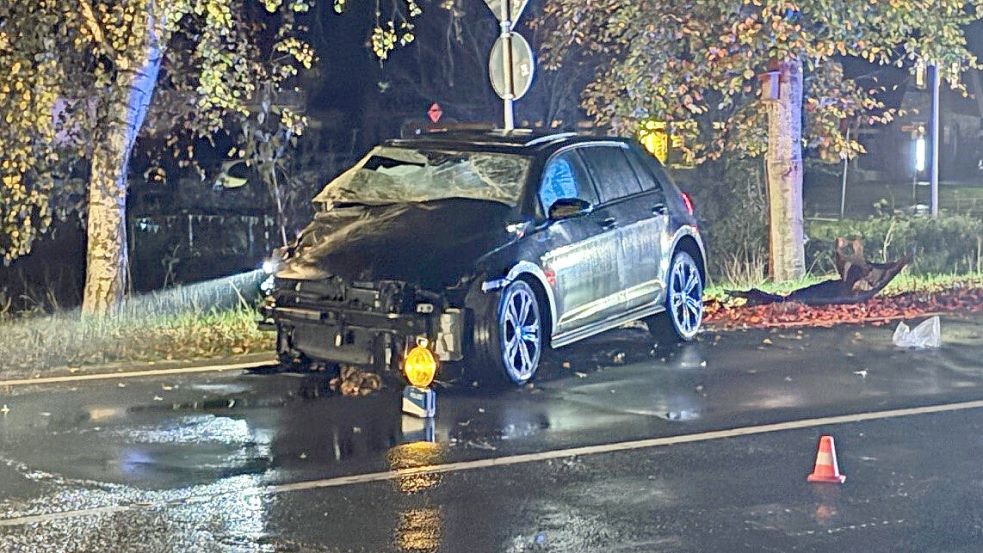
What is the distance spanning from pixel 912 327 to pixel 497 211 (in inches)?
188

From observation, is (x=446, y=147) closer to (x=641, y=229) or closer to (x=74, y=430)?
(x=641, y=229)

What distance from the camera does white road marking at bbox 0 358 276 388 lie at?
11.5 meters

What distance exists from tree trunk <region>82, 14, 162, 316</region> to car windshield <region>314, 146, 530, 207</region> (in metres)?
3.05

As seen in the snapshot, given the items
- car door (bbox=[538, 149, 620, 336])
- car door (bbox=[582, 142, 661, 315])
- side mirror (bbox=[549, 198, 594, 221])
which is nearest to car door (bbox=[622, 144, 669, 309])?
car door (bbox=[582, 142, 661, 315])

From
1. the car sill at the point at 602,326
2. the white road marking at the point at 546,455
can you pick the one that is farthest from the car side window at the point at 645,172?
the white road marking at the point at 546,455

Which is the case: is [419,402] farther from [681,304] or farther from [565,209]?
[681,304]

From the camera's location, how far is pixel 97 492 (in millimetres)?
7797

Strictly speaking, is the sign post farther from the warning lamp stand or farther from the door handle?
the warning lamp stand

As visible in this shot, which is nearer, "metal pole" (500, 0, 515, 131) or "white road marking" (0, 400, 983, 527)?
"white road marking" (0, 400, 983, 527)

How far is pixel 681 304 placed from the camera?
13.0 meters

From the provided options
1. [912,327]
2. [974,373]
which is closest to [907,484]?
[974,373]

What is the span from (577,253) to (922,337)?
135 inches

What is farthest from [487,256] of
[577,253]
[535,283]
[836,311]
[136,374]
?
[836,311]

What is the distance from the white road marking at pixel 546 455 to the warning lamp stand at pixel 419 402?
132 centimetres
